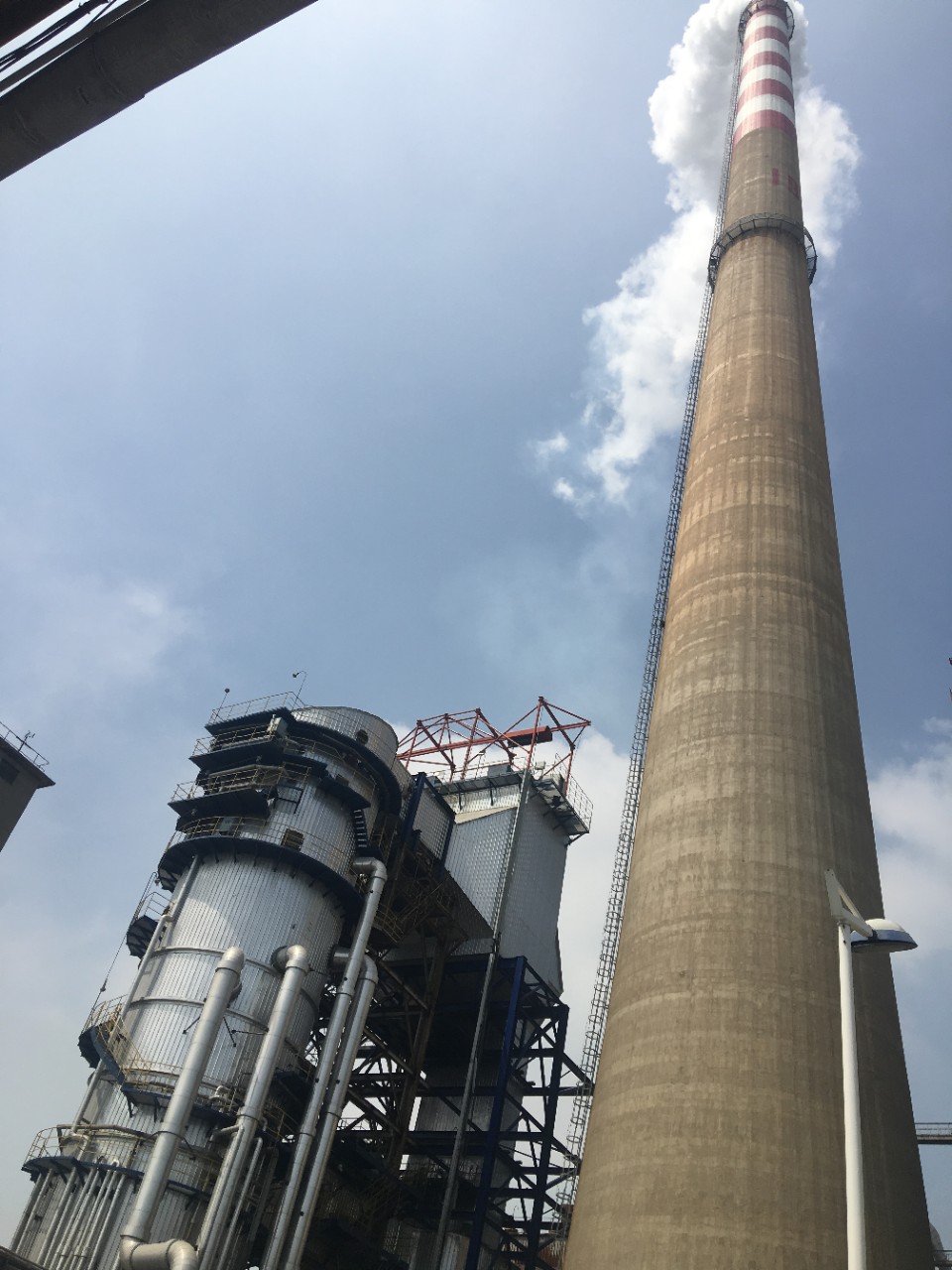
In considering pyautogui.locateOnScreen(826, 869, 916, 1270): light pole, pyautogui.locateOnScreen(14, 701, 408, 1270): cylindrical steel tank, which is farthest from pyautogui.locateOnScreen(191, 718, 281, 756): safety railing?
pyautogui.locateOnScreen(826, 869, 916, 1270): light pole

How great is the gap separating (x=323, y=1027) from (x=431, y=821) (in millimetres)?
7675

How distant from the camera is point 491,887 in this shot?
112 ft

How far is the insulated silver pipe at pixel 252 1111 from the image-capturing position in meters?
21.4

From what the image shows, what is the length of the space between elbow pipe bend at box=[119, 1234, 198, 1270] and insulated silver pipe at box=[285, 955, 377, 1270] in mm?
3134

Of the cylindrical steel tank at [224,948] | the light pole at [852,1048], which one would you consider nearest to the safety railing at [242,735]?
the cylindrical steel tank at [224,948]

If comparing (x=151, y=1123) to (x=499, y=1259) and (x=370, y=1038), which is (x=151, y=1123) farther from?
(x=499, y=1259)

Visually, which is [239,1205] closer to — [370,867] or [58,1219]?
[58,1219]

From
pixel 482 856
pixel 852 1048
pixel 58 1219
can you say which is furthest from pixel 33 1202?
pixel 852 1048

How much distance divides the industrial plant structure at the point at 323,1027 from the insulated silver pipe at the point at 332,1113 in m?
0.06

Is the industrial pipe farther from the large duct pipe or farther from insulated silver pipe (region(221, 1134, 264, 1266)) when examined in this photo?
the large duct pipe

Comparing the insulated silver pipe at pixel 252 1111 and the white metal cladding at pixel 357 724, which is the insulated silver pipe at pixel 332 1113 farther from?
the white metal cladding at pixel 357 724

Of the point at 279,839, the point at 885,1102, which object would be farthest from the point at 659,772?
the point at 279,839

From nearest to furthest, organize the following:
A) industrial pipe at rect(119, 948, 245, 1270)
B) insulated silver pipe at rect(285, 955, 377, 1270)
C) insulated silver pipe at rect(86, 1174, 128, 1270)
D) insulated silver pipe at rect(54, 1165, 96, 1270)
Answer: industrial pipe at rect(119, 948, 245, 1270) → insulated silver pipe at rect(86, 1174, 128, 1270) → insulated silver pipe at rect(54, 1165, 96, 1270) → insulated silver pipe at rect(285, 955, 377, 1270)

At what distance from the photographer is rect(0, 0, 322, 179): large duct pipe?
29.6 feet
